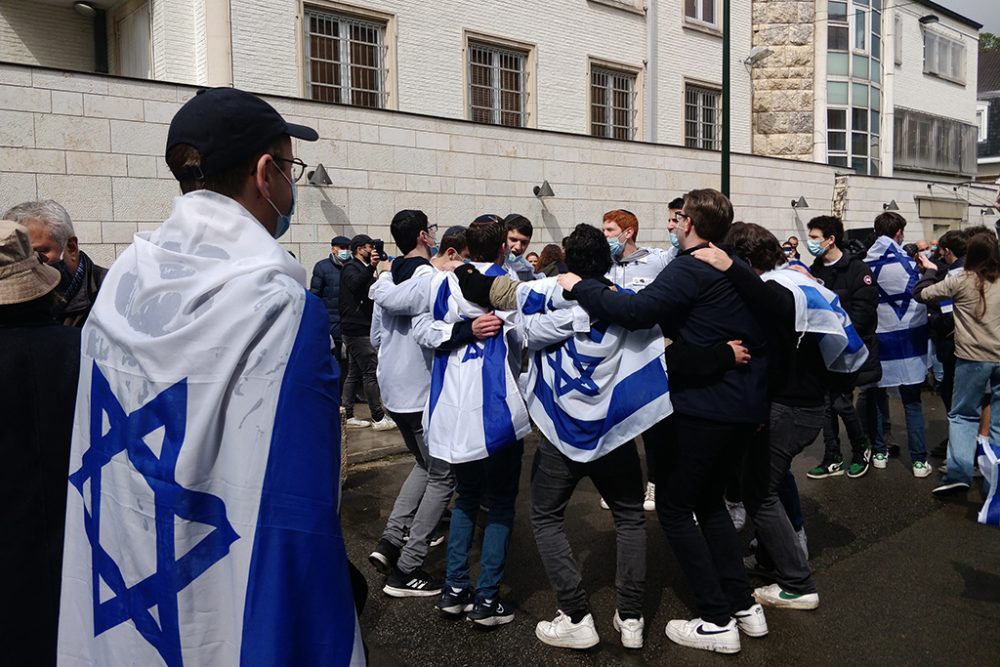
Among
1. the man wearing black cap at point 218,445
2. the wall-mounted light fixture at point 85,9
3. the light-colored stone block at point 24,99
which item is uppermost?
the wall-mounted light fixture at point 85,9

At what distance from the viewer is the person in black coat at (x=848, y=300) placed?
259 inches

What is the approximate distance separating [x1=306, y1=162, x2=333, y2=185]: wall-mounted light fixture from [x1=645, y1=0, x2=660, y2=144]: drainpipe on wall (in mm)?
9212

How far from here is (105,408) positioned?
1.78 m

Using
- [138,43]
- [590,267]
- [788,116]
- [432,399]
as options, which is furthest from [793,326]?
[788,116]

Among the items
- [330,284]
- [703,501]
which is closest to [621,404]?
[703,501]

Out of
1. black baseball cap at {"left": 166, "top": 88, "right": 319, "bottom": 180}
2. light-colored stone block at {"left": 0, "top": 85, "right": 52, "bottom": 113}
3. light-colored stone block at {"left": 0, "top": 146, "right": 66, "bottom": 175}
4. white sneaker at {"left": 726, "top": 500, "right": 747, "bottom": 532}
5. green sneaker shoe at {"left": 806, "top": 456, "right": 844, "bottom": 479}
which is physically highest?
light-colored stone block at {"left": 0, "top": 85, "right": 52, "bottom": 113}

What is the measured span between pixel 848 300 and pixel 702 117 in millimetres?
14755

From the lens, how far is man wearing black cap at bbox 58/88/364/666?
158 centimetres

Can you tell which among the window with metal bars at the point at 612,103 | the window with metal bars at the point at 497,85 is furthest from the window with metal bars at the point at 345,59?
the window with metal bars at the point at 612,103

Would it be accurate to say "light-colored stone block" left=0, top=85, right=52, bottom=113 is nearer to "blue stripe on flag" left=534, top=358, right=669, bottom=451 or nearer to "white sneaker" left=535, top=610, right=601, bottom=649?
"blue stripe on flag" left=534, top=358, right=669, bottom=451

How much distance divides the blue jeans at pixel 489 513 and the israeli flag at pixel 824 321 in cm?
166

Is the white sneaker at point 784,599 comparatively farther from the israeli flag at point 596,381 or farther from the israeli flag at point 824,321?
the israeli flag at point 596,381

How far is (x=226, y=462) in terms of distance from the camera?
160 centimetres

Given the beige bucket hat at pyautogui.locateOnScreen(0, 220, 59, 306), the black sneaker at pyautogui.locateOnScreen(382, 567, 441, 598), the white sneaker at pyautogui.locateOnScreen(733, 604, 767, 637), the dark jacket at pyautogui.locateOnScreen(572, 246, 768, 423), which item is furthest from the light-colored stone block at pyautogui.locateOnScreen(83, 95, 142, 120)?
the white sneaker at pyautogui.locateOnScreen(733, 604, 767, 637)
